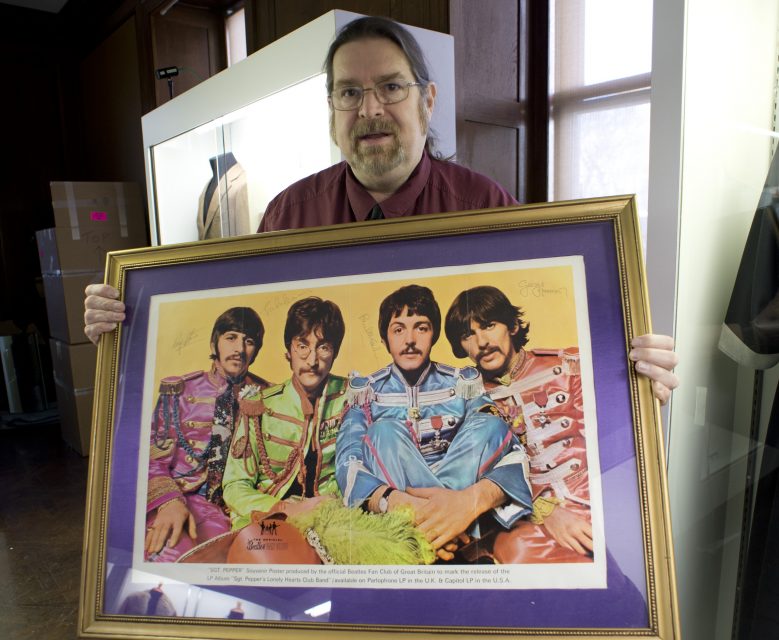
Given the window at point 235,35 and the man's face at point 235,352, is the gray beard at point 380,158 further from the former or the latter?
the window at point 235,35

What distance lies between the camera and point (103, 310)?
3.23 feet

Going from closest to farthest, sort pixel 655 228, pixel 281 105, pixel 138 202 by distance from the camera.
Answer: pixel 655 228, pixel 281 105, pixel 138 202

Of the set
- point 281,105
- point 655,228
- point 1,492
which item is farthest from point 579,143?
point 1,492

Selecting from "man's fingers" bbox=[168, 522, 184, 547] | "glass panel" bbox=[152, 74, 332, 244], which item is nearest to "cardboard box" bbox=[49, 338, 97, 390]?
"glass panel" bbox=[152, 74, 332, 244]

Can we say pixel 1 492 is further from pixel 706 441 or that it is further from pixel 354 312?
pixel 706 441

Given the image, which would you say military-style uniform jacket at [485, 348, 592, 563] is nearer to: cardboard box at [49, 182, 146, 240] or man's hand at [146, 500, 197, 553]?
man's hand at [146, 500, 197, 553]

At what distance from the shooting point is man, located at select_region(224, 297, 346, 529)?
0.85m

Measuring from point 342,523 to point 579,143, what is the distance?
223cm

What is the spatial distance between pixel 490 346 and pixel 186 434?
52 centimetres

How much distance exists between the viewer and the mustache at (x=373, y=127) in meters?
1.26

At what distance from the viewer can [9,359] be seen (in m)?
4.62

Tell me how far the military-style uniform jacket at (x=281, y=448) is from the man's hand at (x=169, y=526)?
0.08 meters

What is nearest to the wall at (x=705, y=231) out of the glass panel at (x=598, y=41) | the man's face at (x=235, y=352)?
the man's face at (x=235, y=352)
